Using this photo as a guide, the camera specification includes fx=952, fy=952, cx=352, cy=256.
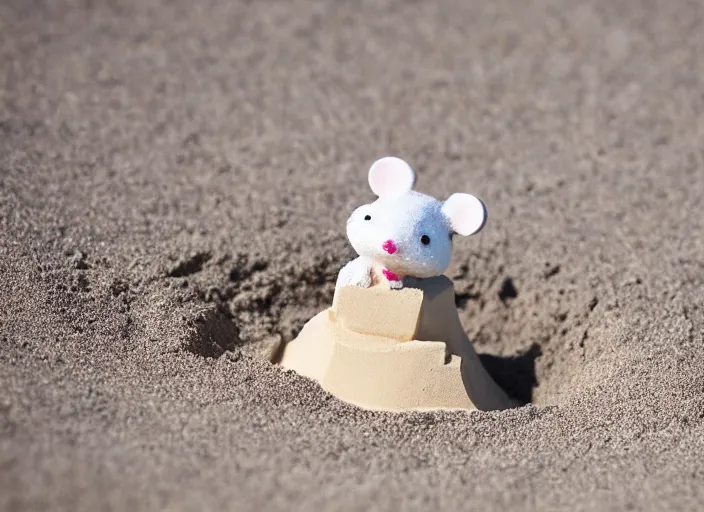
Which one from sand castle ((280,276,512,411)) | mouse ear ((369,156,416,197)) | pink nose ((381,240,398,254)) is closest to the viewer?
pink nose ((381,240,398,254))

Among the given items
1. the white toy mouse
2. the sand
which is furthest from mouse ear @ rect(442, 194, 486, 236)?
the sand

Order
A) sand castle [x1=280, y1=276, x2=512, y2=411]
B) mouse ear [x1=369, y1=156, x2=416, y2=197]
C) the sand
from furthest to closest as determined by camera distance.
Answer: mouse ear [x1=369, y1=156, x2=416, y2=197] → sand castle [x1=280, y1=276, x2=512, y2=411] → the sand

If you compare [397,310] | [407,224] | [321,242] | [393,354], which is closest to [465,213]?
[407,224]

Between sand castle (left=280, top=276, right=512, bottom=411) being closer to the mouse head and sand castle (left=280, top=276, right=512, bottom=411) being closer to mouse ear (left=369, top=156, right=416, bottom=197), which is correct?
the mouse head

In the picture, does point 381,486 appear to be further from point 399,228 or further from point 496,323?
point 496,323

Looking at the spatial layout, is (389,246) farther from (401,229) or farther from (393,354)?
(393,354)

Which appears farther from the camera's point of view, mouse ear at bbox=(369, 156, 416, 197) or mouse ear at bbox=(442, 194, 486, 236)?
mouse ear at bbox=(369, 156, 416, 197)

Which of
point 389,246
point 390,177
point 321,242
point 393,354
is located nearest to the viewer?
point 389,246

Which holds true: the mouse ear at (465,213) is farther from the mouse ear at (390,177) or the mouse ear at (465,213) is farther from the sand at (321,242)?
the sand at (321,242)
